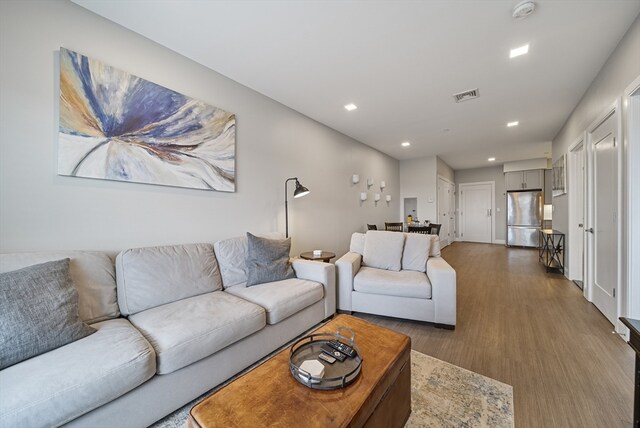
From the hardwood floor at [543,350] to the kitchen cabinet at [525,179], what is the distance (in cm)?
473

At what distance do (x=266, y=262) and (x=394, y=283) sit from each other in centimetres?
132

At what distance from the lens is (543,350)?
6.55 ft

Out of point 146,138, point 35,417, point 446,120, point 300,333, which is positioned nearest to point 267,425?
point 35,417

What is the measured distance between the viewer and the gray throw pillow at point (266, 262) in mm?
2314

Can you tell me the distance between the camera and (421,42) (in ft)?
7.16

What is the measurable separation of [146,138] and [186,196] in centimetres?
58

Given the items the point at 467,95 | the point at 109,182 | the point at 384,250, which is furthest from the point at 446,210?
the point at 109,182

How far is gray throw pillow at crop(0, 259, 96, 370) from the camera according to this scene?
1110 millimetres

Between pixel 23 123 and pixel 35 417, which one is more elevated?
pixel 23 123

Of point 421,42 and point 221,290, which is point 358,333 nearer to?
point 221,290

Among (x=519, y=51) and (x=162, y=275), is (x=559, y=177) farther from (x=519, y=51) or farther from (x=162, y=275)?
(x=162, y=275)

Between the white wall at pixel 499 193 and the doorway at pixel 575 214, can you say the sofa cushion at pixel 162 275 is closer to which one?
the doorway at pixel 575 214

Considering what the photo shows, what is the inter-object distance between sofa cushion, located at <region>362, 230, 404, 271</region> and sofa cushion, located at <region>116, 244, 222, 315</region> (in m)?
1.74

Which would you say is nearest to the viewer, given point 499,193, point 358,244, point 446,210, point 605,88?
point 605,88
